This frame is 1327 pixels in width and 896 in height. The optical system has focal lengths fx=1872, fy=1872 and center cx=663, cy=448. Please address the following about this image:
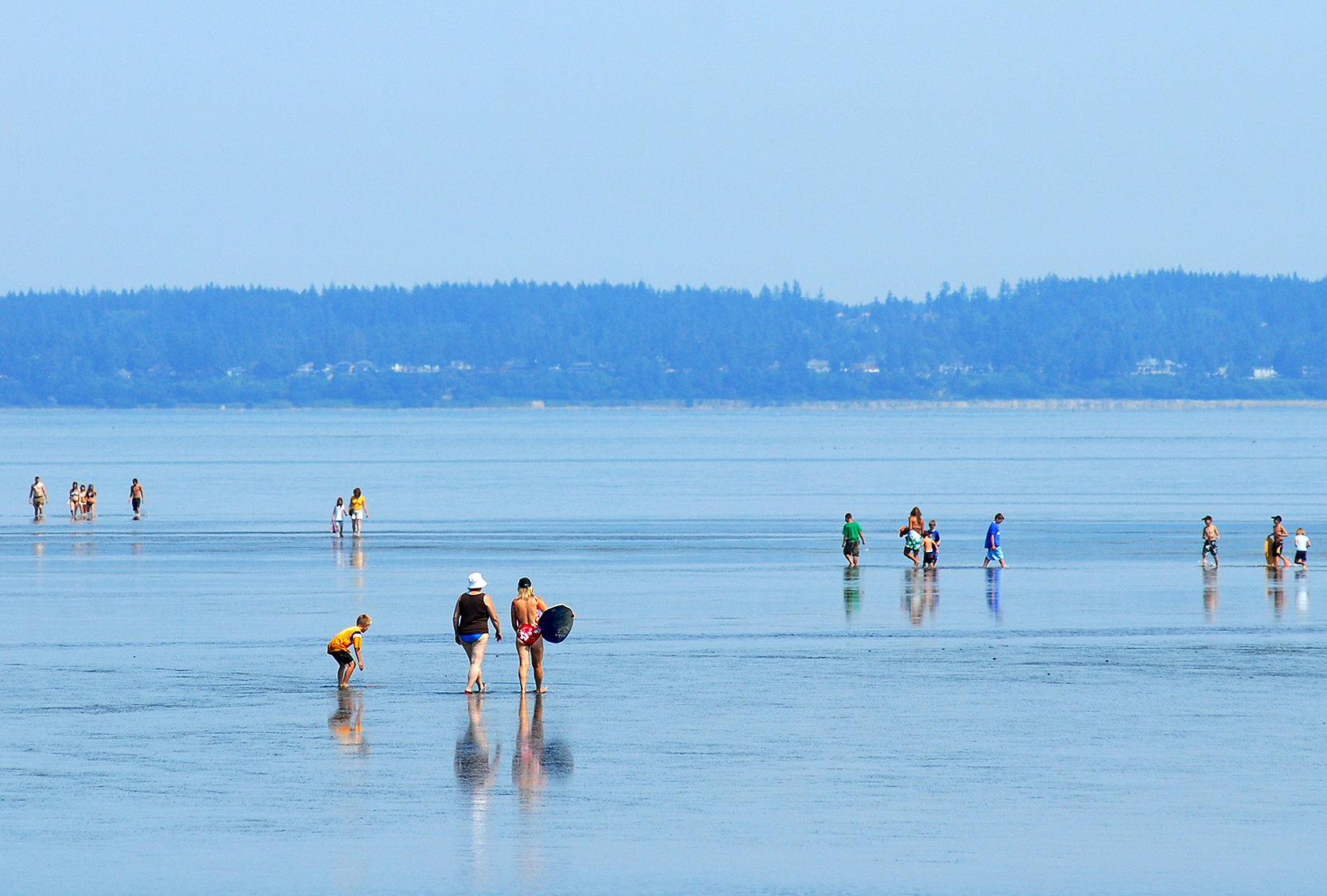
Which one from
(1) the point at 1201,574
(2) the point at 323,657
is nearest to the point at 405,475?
(1) the point at 1201,574

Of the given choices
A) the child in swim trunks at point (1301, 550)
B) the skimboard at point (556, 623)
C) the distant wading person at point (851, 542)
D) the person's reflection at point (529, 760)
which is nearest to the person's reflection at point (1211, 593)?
the child in swim trunks at point (1301, 550)

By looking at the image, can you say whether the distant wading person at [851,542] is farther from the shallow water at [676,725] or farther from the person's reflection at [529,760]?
the person's reflection at [529,760]

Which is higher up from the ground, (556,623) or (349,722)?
(556,623)

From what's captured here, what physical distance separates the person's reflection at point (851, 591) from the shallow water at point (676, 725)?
161 mm

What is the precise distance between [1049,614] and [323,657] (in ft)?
36.5

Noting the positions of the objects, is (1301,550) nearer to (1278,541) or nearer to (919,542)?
(1278,541)

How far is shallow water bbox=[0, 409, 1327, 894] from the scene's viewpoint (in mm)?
12219

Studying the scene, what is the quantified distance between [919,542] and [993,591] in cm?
576

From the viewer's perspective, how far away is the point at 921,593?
3145cm

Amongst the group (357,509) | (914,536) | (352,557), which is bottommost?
(352,557)

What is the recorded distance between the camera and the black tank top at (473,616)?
62.5 ft

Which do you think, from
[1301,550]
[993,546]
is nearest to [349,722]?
[993,546]

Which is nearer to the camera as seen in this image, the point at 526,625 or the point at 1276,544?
the point at 526,625

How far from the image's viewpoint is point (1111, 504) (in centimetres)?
6506
